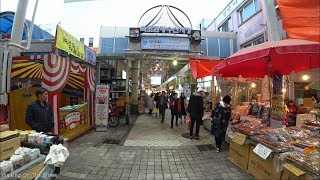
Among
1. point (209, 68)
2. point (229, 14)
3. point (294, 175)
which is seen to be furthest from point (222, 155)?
point (229, 14)

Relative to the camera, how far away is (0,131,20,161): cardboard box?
123 inches

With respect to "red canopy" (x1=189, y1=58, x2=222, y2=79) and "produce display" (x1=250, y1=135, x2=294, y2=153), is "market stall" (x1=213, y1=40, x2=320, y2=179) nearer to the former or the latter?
"produce display" (x1=250, y1=135, x2=294, y2=153)

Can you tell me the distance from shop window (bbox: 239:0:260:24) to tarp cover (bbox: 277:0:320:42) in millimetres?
8073

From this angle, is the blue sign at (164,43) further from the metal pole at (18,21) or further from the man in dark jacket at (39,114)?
the man in dark jacket at (39,114)

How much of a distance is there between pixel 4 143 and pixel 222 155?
545cm

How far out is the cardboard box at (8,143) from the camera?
3115 millimetres

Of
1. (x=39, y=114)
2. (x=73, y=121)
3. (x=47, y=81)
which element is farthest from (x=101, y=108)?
(x=39, y=114)

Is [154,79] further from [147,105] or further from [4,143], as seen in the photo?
[4,143]

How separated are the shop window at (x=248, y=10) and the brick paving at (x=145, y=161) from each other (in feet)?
28.0

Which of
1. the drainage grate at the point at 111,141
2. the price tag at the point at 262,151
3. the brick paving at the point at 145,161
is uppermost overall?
the price tag at the point at 262,151

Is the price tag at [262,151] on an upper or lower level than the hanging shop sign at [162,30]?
lower

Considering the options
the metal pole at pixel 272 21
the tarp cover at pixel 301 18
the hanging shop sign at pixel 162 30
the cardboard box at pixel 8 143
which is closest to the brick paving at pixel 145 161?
the cardboard box at pixel 8 143

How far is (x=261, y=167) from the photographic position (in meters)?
4.84

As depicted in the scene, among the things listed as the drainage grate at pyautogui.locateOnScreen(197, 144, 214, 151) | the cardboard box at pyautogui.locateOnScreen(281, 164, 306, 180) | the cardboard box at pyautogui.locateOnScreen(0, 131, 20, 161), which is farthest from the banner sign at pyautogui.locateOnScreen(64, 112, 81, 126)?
the cardboard box at pyautogui.locateOnScreen(281, 164, 306, 180)
